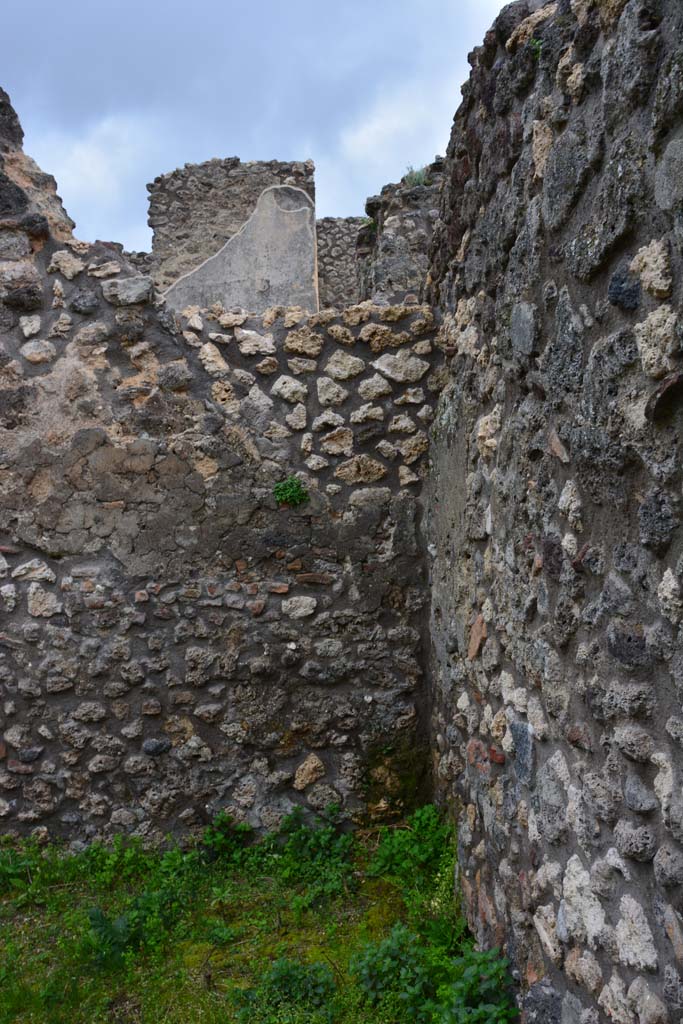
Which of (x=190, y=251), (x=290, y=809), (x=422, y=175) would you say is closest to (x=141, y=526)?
(x=290, y=809)

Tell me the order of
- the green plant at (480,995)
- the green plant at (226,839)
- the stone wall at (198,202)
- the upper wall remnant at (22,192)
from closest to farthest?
1. the green plant at (480,995)
2. the green plant at (226,839)
3. the upper wall remnant at (22,192)
4. the stone wall at (198,202)

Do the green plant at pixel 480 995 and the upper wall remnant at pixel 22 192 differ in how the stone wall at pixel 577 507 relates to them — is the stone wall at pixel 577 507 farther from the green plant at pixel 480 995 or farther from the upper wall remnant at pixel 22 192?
the upper wall remnant at pixel 22 192

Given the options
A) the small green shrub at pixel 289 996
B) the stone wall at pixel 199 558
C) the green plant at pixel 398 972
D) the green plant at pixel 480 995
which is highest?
the stone wall at pixel 199 558

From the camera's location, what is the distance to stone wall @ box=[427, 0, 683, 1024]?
1.50 meters

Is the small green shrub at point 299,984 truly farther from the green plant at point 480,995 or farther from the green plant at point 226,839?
the green plant at point 226,839

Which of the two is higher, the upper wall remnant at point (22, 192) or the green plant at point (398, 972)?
the upper wall remnant at point (22, 192)

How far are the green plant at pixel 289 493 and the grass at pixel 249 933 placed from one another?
Result: 1.44 metres

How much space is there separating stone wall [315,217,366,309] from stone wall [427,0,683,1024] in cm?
755

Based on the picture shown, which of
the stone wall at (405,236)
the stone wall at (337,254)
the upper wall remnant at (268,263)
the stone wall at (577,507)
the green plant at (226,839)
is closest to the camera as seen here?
the stone wall at (577,507)

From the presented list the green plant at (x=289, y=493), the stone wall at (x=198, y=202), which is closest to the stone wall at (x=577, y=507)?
the green plant at (x=289, y=493)

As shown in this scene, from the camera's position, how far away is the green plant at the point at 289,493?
3.74m

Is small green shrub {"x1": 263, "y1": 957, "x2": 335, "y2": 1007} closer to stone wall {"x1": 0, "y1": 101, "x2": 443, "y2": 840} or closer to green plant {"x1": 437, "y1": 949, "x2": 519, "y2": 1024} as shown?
green plant {"x1": 437, "y1": 949, "x2": 519, "y2": 1024}

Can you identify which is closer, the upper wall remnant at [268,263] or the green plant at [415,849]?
the green plant at [415,849]

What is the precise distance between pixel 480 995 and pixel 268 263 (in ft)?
22.0
